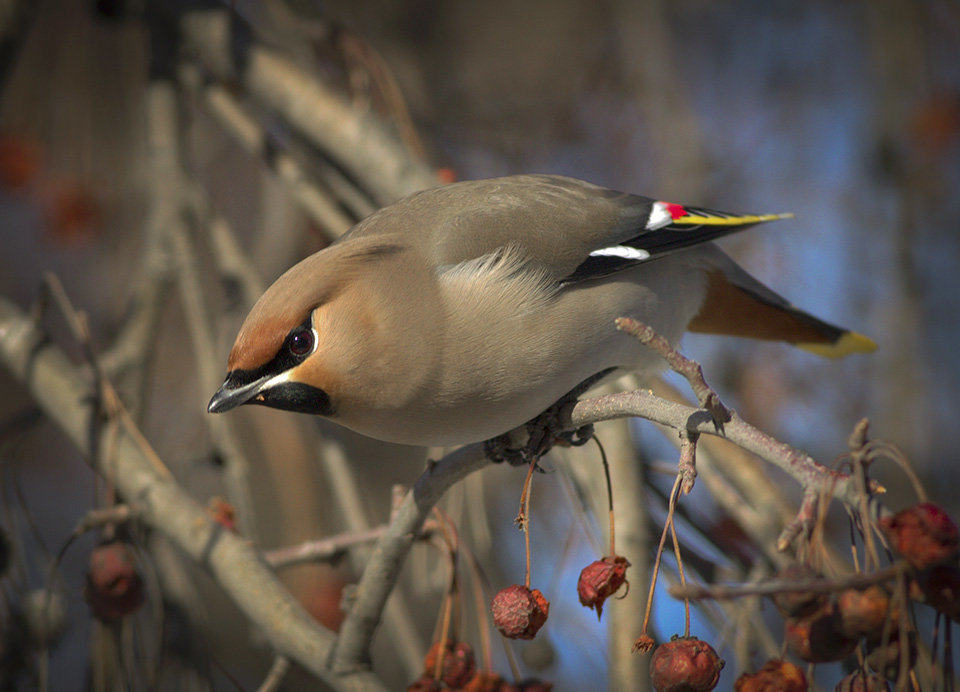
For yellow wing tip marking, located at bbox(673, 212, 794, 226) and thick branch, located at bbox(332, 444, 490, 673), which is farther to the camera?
yellow wing tip marking, located at bbox(673, 212, 794, 226)

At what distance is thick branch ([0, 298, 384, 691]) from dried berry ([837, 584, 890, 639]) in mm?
1355

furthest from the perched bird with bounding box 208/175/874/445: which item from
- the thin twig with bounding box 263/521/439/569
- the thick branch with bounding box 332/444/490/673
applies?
the thin twig with bounding box 263/521/439/569

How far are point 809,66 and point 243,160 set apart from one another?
366 centimetres

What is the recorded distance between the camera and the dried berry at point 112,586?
8.44ft

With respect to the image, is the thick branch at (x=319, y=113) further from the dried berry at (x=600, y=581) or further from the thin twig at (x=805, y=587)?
the thin twig at (x=805, y=587)

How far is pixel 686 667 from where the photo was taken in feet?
5.12

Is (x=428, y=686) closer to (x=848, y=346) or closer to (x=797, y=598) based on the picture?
(x=797, y=598)

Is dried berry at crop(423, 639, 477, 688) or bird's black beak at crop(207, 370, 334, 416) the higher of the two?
bird's black beak at crop(207, 370, 334, 416)

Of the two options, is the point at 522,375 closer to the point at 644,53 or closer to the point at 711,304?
the point at 711,304

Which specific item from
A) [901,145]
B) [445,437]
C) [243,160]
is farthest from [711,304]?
[243,160]

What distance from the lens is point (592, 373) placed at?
252 cm

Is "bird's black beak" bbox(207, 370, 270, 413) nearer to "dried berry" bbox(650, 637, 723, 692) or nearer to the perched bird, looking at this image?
the perched bird

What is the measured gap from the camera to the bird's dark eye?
7.20 feet

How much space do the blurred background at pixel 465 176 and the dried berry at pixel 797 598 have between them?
1730mm
